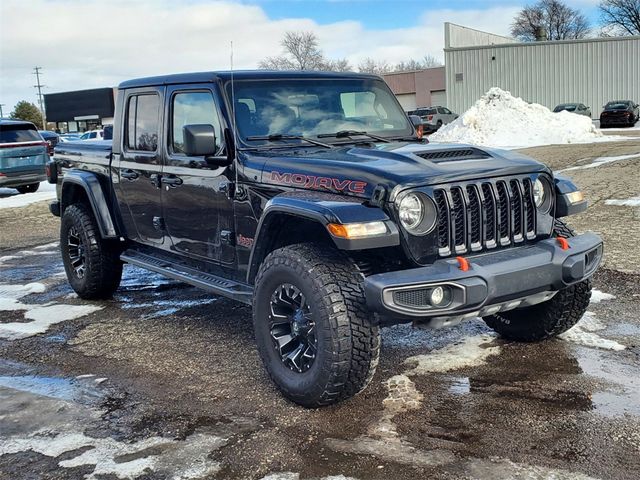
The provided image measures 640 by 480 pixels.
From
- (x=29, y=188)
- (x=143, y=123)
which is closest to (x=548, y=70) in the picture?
(x=29, y=188)

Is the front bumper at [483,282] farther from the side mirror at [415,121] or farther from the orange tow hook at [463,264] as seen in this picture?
the side mirror at [415,121]

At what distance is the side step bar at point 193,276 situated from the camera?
15.2 feet

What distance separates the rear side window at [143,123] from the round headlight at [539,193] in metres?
2.87

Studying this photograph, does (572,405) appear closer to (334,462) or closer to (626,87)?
(334,462)

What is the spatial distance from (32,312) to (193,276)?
2127 mm

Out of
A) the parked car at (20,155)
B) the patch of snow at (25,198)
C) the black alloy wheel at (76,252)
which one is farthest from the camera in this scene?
the parked car at (20,155)

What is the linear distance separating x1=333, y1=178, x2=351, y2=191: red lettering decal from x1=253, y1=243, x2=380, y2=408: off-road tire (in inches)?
13.7

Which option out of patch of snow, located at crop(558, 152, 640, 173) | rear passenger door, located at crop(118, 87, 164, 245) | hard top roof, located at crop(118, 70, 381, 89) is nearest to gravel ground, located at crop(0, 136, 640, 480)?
rear passenger door, located at crop(118, 87, 164, 245)

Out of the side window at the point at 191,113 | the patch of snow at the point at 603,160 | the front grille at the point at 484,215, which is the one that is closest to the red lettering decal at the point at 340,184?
the front grille at the point at 484,215

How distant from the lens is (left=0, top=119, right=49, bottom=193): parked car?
1581cm

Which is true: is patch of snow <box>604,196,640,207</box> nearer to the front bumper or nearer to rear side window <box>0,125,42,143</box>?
the front bumper

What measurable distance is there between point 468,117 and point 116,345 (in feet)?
79.3

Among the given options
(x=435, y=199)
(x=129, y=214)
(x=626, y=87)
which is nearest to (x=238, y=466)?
(x=435, y=199)

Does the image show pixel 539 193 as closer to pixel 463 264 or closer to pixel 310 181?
pixel 463 264
